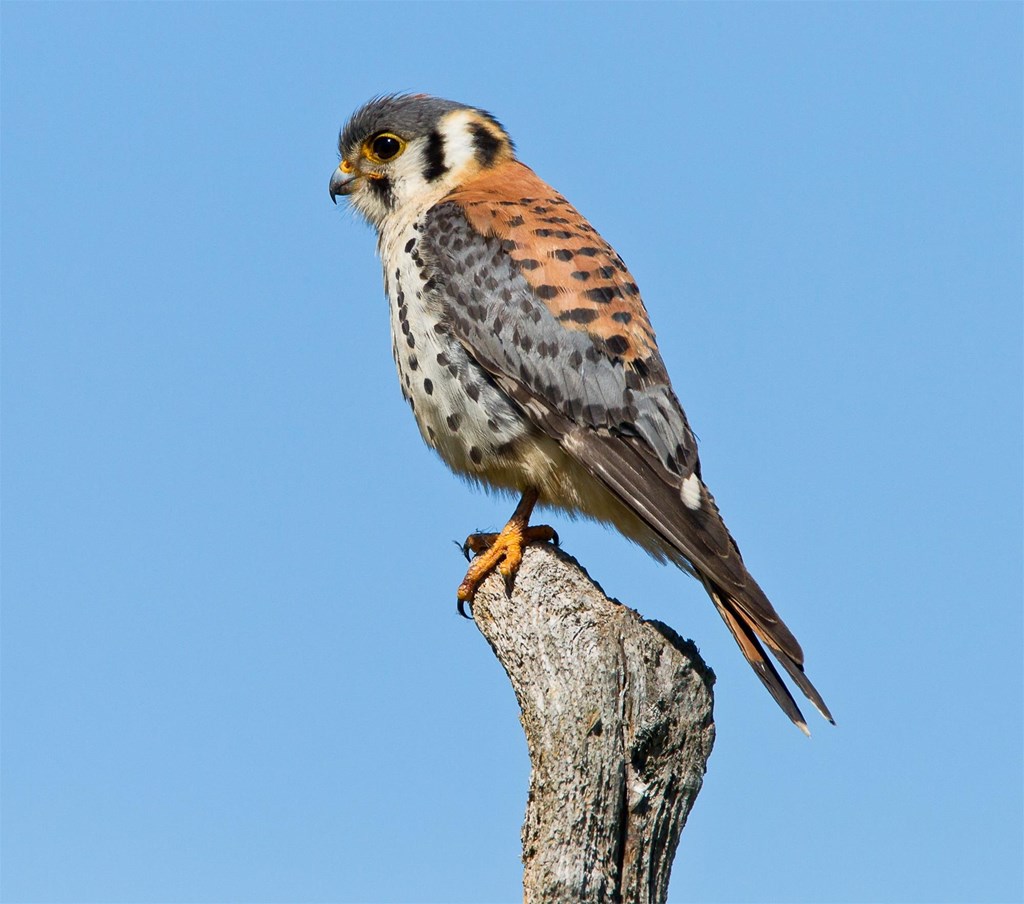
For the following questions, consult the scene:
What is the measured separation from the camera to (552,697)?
410 centimetres

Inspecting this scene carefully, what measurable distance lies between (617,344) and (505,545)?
897 mm

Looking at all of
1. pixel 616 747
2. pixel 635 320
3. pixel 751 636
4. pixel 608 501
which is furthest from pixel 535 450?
pixel 616 747

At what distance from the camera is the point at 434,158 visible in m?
6.21

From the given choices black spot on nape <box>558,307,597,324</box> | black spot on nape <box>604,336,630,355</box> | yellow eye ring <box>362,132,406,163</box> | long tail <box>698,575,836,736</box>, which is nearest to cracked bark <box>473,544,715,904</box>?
long tail <box>698,575,836,736</box>

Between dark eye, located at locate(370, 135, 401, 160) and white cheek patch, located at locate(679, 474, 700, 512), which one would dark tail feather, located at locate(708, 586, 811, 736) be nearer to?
white cheek patch, located at locate(679, 474, 700, 512)

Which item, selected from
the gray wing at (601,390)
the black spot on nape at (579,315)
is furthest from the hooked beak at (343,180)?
the black spot on nape at (579,315)

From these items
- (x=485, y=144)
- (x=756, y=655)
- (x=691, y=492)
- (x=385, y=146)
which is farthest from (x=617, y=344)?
(x=385, y=146)

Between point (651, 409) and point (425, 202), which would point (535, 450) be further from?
point (425, 202)

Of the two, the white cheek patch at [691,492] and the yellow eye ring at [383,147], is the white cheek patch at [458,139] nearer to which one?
the yellow eye ring at [383,147]

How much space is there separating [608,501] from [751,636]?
834 mm

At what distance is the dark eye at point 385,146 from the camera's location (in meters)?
6.27

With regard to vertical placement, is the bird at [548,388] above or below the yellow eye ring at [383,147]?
below

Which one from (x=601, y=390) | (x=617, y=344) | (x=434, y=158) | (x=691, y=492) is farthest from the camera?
(x=434, y=158)

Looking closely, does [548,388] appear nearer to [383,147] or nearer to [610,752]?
[610,752]
